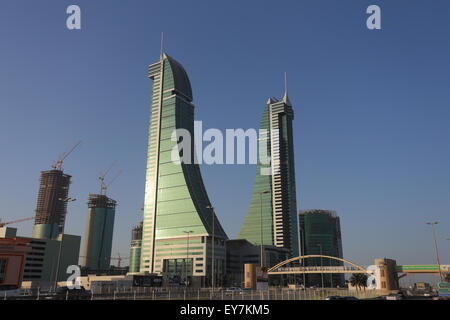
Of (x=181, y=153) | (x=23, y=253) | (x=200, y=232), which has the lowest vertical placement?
(x=23, y=253)

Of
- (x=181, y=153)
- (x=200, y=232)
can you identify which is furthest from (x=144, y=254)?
(x=181, y=153)

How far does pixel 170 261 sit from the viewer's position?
625 ft

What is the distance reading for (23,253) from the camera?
6425 centimetres

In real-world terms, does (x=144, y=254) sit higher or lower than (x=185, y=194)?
lower

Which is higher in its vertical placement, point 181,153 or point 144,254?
point 181,153
